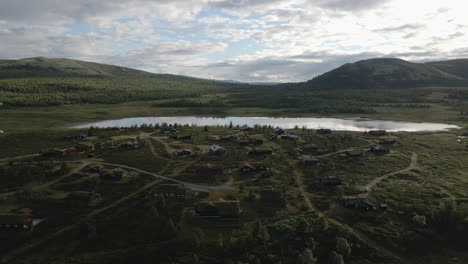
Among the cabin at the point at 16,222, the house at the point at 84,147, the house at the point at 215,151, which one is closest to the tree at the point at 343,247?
the house at the point at 215,151

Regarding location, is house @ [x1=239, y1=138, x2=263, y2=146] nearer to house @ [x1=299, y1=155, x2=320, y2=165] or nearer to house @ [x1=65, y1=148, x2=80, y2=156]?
house @ [x1=299, y1=155, x2=320, y2=165]

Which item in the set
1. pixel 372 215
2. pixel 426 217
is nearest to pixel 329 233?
pixel 372 215

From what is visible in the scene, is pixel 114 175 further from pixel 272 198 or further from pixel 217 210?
pixel 272 198

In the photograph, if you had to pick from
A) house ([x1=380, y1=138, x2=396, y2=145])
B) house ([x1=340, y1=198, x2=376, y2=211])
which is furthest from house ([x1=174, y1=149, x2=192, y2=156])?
house ([x1=380, y1=138, x2=396, y2=145])

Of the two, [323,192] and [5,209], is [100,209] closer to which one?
[5,209]

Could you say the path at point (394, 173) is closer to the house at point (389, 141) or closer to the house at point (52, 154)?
the house at point (389, 141)

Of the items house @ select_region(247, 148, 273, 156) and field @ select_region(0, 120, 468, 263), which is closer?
field @ select_region(0, 120, 468, 263)

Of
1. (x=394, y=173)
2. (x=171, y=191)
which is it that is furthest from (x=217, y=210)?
(x=394, y=173)
